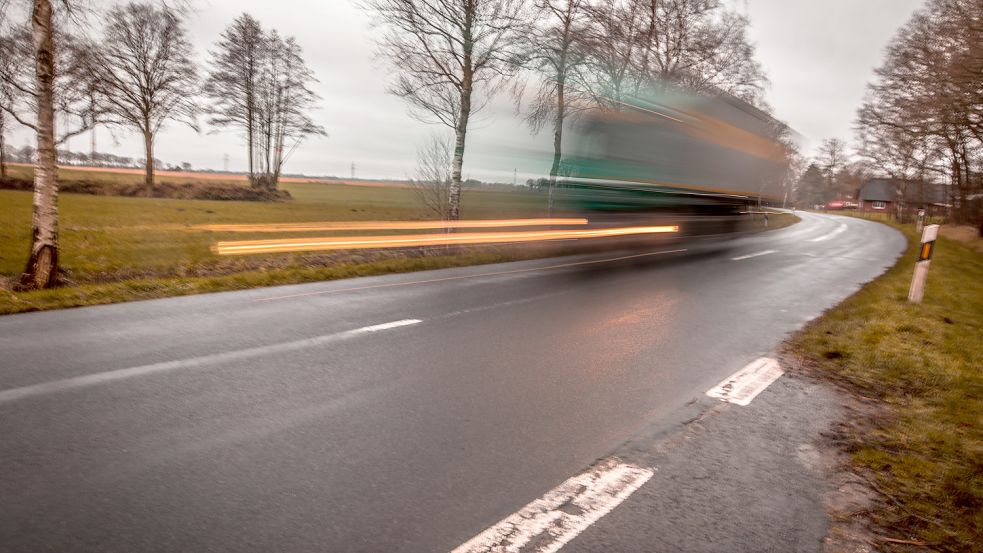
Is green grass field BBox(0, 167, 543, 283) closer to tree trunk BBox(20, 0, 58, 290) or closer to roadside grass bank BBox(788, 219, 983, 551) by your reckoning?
tree trunk BBox(20, 0, 58, 290)

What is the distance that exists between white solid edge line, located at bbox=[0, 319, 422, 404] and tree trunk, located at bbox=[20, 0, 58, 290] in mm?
6082

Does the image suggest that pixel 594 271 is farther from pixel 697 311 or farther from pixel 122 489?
pixel 122 489

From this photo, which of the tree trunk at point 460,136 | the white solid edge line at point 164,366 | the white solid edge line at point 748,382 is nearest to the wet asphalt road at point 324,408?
the white solid edge line at point 164,366

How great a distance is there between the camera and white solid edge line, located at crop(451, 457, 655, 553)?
2.58 meters

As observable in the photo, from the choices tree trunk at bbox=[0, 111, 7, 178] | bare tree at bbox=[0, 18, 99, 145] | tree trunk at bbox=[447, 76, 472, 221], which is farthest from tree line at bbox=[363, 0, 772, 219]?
tree trunk at bbox=[0, 111, 7, 178]

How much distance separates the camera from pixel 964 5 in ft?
55.9

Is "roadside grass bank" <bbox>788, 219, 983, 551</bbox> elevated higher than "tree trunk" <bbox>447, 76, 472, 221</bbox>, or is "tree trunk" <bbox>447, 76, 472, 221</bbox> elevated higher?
"tree trunk" <bbox>447, 76, 472, 221</bbox>

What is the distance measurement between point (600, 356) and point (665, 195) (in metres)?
13.1

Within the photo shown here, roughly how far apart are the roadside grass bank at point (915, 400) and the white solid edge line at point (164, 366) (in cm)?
499

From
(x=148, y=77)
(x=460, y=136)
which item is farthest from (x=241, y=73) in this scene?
(x=460, y=136)

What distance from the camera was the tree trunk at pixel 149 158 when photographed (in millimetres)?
34709

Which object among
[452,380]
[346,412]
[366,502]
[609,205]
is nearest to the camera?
[366,502]

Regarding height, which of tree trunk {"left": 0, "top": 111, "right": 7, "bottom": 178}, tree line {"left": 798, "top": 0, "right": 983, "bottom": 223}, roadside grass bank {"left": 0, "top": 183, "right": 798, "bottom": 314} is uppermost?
tree line {"left": 798, "top": 0, "right": 983, "bottom": 223}

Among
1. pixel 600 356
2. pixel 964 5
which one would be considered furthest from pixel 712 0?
pixel 600 356
